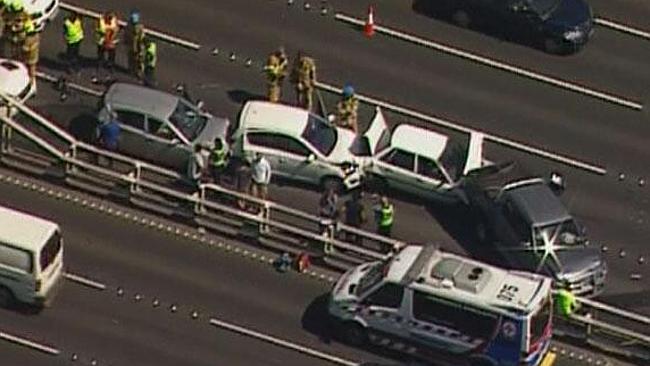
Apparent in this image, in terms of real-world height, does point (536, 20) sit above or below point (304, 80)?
above

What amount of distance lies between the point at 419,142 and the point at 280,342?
7.40m

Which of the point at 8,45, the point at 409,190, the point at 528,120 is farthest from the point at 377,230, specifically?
the point at 8,45

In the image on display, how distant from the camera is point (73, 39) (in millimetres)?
74312

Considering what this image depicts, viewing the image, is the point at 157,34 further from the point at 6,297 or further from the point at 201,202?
the point at 6,297

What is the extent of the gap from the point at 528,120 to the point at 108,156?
38.4ft

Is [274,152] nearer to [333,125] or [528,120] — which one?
[333,125]

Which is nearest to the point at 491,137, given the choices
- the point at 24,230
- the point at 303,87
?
the point at 303,87

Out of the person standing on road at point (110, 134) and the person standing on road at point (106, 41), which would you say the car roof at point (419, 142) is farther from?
the person standing on road at point (106, 41)

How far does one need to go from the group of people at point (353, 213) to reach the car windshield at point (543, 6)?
28.8ft

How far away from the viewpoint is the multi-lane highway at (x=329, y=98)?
67188 millimetres

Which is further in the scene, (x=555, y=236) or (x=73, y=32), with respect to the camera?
(x=73, y=32)

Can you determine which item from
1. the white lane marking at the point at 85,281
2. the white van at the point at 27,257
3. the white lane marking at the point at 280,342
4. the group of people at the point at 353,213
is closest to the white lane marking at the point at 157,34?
the group of people at the point at 353,213

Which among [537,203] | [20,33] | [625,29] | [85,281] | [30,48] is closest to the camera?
[85,281]

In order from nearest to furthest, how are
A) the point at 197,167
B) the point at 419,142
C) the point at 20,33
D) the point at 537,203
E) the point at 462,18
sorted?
the point at 537,203 < the point at 197,167 < the point at 419,142 < the point at 20,33 < the point at 462,18
